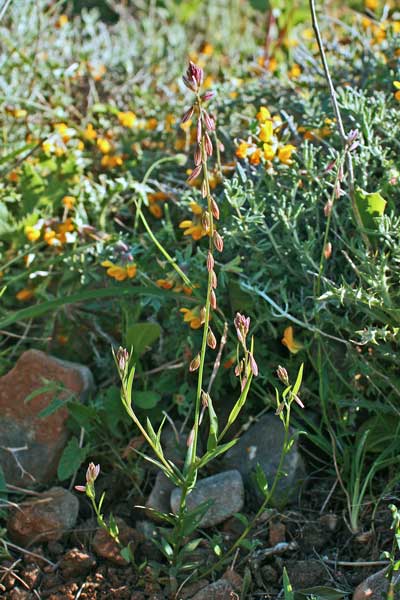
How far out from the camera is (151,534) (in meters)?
2.16

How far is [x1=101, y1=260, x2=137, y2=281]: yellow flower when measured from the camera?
245 centimetres

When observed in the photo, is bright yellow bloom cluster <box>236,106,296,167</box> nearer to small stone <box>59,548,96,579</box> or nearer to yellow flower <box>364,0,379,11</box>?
small stone <box>59,548,96,579</box>

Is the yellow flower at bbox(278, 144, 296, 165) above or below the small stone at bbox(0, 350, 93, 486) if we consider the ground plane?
above

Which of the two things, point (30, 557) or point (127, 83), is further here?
point (127, 83)

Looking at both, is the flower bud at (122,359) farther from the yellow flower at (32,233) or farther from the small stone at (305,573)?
the yellow flower at (32,233)

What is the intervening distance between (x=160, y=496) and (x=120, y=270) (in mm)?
665

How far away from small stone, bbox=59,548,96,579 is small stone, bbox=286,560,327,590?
0.49m

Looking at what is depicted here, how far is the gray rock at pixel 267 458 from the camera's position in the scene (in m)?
2.23

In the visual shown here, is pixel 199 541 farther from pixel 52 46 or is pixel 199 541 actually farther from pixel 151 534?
pixel 52 46

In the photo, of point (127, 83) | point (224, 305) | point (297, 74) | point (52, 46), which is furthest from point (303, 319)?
point (52, 46)

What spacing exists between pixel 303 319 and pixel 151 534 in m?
0.72

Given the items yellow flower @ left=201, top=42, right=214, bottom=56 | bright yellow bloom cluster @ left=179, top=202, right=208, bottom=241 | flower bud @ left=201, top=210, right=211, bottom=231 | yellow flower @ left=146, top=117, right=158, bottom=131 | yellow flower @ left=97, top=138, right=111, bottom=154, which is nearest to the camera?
flower bud @ left=201, top=210, right=211, bottom=231

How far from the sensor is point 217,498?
7.07 feet

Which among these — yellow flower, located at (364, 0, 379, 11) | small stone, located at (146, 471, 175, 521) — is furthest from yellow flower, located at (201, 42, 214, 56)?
small stone, located at (146, 471, 175, 521)
